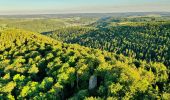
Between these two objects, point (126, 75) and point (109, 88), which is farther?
point (126, 75)

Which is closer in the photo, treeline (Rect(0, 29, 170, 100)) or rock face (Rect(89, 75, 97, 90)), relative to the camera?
treeline (Rect(0, 29, 170, 100))

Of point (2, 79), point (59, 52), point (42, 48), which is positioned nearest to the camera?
point (2, 79)

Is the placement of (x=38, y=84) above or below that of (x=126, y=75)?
below

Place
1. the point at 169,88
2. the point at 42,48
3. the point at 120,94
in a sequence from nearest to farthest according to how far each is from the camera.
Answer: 1. the point at 120,94
2. the point at 169,88
3. the point at 42,48

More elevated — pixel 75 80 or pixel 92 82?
pixel 92 82

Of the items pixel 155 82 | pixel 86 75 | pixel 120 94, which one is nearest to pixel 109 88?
pixel 120 94

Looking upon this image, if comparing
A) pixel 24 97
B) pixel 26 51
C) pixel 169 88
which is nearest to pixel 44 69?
pixel 24 97

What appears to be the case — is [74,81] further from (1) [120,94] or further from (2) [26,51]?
(2) [26,51]

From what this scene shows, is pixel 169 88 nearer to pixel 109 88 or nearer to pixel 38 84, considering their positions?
pixel 109 88

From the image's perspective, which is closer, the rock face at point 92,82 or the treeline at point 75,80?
the treeline at point 75,80

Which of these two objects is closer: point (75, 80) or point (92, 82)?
point (92, 82)
